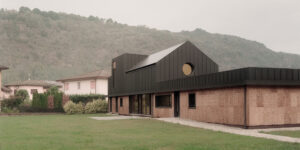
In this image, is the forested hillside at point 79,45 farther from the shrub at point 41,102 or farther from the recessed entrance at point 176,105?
the recessed entrance at point 176,105

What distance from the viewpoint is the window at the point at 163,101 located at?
26.2 meters

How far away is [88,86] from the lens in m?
51.6

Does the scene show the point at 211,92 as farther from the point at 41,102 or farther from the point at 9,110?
the point at 41,102

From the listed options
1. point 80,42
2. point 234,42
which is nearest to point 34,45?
point 80,42

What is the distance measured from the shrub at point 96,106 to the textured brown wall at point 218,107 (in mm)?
18307

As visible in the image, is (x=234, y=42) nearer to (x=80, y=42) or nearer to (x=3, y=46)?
(x=80, y=42)

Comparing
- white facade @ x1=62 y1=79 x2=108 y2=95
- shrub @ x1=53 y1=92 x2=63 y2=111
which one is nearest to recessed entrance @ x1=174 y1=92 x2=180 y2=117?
shrub @ x1=53 y1=92 x2=63 y2=111

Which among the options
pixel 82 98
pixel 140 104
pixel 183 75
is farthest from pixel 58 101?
pixel 183 75

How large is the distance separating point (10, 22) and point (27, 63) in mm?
21906

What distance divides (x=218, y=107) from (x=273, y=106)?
3.15 m

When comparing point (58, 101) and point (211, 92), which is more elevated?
point (211, 92)

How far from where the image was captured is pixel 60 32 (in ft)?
391

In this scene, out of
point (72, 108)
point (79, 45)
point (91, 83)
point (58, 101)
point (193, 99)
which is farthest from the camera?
point (79, 45)

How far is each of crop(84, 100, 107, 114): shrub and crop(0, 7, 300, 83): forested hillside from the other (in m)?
55.1
